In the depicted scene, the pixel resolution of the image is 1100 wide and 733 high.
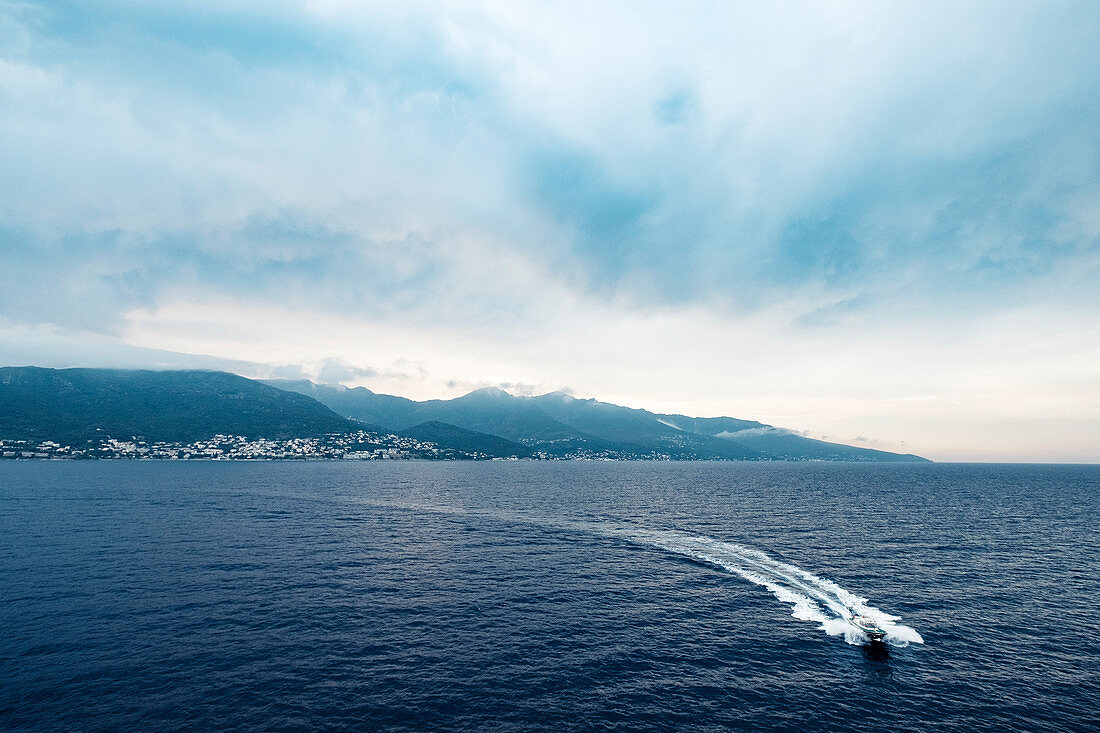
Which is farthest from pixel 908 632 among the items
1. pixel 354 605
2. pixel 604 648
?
pixel 354 605

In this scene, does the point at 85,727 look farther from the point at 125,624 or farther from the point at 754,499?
the point at 754,499

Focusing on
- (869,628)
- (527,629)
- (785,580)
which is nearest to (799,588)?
(785,580)

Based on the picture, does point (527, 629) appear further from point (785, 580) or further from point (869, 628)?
point (785, 580)

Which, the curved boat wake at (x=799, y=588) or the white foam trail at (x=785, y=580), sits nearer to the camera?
the curved boat wake at (x=799, y=588)

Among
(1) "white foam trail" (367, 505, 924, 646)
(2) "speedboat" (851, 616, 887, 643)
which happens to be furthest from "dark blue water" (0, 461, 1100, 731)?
(2) "speedboat" (851, 616, 887, 643)

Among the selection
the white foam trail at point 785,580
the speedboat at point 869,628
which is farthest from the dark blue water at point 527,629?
the speedboat at point 869,628

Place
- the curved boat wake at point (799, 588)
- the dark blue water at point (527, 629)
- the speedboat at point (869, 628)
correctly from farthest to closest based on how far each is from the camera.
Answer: the curved boat wake at point (799, 588)
the speedboat at point (869, 628)
the dark blue water at point (527, 629)

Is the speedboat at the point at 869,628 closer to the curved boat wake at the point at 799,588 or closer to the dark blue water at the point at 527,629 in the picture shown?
the curved boat wake at the point at 799,588
